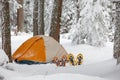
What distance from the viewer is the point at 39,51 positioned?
1428 centimetres

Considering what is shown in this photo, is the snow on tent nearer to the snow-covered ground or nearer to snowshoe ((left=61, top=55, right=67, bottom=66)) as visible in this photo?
snowshoe ((left=61, top=55, right=67, bottom=66))

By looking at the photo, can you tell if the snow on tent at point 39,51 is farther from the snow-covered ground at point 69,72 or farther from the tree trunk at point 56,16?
the snow-covered ground at point 69,72

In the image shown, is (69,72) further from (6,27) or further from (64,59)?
(64,59)

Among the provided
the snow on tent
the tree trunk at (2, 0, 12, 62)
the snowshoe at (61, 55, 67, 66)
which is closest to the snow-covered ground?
the tree trunk at (2, 0, 12, 62)

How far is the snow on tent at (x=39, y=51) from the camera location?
1406 cm

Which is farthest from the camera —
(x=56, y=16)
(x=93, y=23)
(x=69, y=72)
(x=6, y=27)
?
(x=93, y=23)

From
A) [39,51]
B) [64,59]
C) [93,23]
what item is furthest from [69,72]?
[93,23]

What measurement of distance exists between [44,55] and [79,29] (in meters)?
6.56

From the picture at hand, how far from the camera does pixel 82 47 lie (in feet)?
64.7

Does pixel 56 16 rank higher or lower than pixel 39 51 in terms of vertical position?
higher

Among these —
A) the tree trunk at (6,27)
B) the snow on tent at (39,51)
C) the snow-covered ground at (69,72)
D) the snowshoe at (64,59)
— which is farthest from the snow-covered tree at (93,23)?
the snow-covered ground at (69,72)

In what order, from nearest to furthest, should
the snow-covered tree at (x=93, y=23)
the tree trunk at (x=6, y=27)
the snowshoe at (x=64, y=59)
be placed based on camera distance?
the tree trunk at (x=6, y=27)
the snowshoe at (x=64, y=59)
the snow-covered tree at (x=93, y=23)

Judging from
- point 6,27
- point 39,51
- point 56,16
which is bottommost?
point 39,51

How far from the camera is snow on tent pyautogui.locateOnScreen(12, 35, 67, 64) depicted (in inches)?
554
